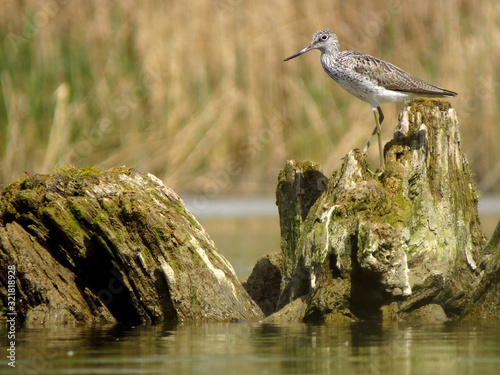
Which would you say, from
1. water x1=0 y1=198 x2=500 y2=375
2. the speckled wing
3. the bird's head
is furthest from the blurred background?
water x1=0 y1=198 x2=500 y2=375

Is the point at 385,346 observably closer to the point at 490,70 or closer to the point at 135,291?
the point at 135,291

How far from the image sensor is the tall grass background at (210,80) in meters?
14.8

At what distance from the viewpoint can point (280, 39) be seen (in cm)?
1513

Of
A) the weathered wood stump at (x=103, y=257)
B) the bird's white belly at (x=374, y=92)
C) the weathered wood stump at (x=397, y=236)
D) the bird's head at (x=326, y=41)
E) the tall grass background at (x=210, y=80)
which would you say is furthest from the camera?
the tall grass background at (x=210, y=80)

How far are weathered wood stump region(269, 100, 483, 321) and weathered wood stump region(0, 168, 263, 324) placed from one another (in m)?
0.82

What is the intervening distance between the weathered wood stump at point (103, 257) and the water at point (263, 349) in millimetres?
386

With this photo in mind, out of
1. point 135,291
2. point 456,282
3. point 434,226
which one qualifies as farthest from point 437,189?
point 135,291

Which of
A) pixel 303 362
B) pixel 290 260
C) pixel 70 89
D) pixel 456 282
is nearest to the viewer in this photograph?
pixel 303 362

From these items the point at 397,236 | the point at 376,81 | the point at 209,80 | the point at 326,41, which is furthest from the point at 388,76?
the point at 209,80

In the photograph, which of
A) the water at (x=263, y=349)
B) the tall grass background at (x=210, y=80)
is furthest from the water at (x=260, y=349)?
the tall grass background at (x=210, y=80)

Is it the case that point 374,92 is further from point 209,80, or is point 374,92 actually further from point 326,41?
point 209,80

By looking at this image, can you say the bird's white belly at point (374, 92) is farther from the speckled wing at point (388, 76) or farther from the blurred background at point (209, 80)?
the blurred background at point (209, 80)

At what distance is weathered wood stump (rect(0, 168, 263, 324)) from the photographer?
278 inches

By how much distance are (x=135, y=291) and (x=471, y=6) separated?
1075 cm
